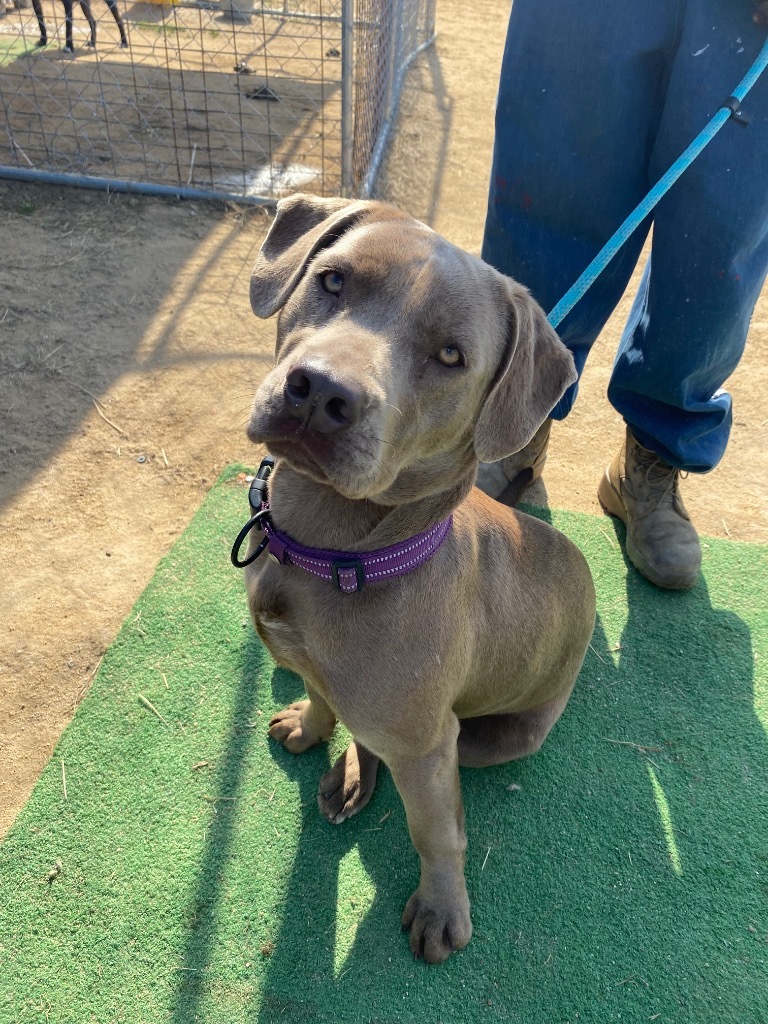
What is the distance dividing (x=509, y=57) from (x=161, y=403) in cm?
264

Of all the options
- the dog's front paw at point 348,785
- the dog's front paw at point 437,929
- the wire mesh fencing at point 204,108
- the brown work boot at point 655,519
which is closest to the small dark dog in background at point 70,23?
the wire mesh fencing at point 204,108

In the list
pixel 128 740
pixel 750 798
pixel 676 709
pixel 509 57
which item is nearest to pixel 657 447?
pixel 676 709

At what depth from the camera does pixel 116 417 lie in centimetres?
420

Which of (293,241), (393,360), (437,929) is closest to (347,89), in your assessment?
(293,241)

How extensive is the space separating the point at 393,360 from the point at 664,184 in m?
1.26

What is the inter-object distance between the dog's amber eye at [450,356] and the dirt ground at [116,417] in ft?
6.70

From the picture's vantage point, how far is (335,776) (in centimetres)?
268

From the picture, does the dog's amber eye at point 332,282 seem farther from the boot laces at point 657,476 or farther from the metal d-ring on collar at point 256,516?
the boot laces at point 657,476

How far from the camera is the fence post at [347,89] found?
5418mm

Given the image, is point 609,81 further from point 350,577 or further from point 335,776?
point 335,776

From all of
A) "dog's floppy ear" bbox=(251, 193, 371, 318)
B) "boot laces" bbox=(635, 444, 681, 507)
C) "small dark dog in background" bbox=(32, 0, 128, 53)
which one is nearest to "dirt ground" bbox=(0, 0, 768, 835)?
"boot laces" bbox=(635, 444, 681, 507)

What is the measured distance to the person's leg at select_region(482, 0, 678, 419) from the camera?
2.55m

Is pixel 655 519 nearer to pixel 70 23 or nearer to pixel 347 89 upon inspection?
pixel 347 89

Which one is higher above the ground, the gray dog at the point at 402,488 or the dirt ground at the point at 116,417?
the gray dog at the point at 402,488
